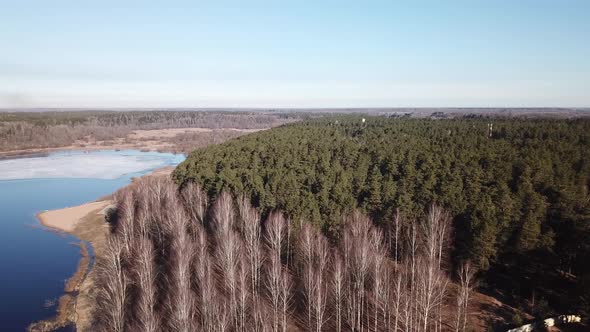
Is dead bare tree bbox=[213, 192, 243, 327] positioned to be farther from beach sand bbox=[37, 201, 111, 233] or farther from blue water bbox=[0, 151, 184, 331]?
beach sand bbox=[37, 201, 111, 233]

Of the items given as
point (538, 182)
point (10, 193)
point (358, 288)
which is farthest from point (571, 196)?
point (10, 193)

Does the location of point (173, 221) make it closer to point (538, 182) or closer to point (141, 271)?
point (141, 271)

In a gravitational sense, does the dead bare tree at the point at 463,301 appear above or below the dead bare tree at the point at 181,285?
below

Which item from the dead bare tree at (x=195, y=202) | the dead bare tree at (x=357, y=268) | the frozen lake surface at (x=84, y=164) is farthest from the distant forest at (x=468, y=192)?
the frozen lake surface at (x=84, y=164)

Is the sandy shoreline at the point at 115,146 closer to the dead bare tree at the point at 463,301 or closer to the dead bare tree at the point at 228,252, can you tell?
the dead bare tree at the point at 228,252

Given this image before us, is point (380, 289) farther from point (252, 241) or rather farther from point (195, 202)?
point (195, 202)

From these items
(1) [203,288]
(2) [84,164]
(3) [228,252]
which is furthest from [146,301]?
(2) [84,164]
